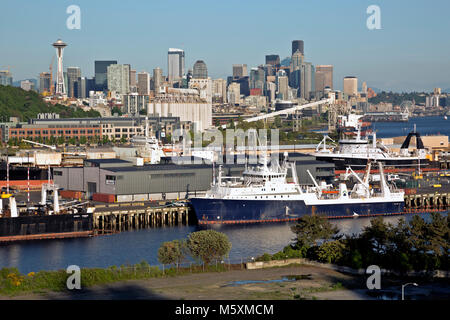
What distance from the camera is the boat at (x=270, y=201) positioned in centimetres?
6219

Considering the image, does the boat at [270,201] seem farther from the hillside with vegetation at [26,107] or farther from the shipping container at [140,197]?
the hillside with vegetation at [26,107]

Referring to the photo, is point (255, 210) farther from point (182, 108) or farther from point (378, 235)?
point (182, 108)

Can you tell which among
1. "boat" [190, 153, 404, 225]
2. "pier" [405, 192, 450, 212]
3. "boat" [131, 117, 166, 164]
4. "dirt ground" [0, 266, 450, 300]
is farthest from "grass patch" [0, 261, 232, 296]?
"boat" [131, 117, 166, 164]

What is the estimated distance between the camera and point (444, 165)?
9938 cm

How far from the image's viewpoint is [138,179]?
223 ft

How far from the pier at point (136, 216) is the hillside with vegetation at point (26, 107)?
3433 inches

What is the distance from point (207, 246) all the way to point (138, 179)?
25.5 meters

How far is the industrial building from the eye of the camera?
67.5m

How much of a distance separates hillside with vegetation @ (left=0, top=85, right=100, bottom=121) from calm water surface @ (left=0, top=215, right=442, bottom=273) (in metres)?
93.6

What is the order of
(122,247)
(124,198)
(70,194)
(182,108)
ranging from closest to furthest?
(122,247) → (124,198) → (70,194) → (182,108)
